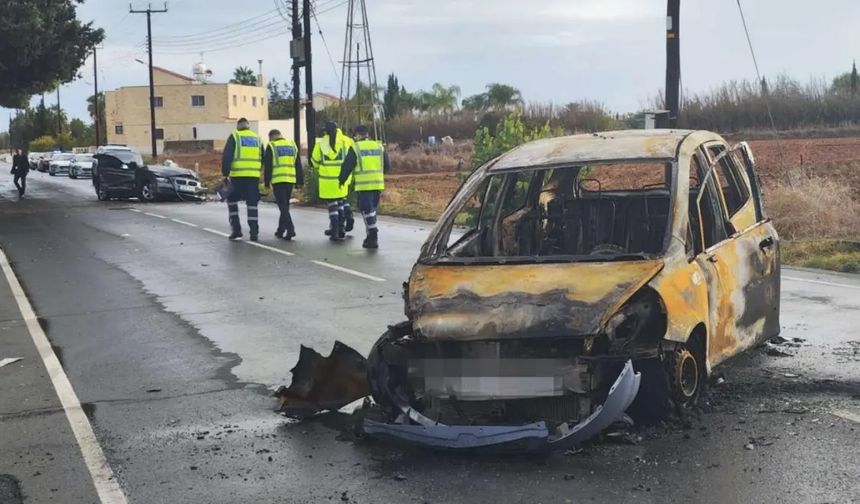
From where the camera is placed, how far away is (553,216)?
295 inches

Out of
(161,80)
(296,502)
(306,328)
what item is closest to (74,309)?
(306,328)

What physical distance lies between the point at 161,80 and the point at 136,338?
104733 millimetres

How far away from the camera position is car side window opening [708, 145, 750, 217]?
7.27 metres

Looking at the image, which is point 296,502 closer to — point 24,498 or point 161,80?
point 24,498

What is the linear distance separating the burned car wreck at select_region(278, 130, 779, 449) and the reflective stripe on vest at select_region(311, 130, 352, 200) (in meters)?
8.78

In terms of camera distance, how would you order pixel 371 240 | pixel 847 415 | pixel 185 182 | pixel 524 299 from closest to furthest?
pixel 524 299, pixel 847 415, pixel 371 240, pixel 185 182

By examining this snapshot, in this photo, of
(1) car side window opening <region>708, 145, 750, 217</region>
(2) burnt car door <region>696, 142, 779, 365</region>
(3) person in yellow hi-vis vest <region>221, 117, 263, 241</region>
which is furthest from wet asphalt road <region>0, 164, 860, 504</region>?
(3) person in yellow hi-vis vest <region>221, 117, 263, 241</region>

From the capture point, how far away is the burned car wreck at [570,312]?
521cm

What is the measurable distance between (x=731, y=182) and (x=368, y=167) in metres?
8.40

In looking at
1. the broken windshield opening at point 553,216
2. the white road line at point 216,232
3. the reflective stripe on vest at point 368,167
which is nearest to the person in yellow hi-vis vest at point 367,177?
the reflective stripe on vest at point 368,167

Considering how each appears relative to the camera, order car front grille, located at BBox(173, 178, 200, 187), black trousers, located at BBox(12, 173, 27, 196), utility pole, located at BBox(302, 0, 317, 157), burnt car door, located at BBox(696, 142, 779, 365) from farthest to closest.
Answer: black trousers, located at BBox(12, 173, 27, 196) < utility pole, located at BBox(302, 0, 317, 157) < car front grille, located at BBox(173, 178, 200, 187) < burnt car door, located at BBox(696, 142, 779, 365)

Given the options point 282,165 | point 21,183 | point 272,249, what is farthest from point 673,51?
point 21,183

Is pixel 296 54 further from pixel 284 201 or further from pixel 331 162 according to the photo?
pixel 331 162

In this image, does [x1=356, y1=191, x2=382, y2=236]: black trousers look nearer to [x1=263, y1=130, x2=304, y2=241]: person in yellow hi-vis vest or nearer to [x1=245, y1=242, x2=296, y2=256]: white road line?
[x1=245, y1=242, x2=296, y2=256]: white road line
